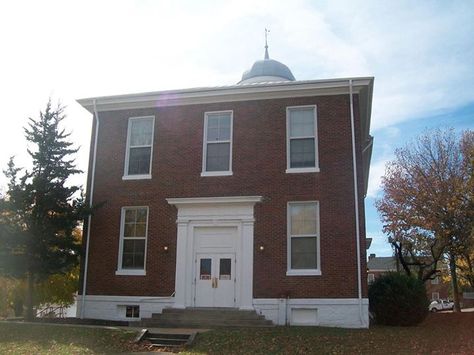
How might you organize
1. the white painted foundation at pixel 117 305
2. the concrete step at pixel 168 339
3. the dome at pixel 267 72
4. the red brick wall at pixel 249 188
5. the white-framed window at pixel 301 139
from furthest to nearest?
the dome at pixel 267 72 → the white-framed window at pixel 301 139 → the white painted foundation at pixel 117 305 → the red brick wall at pixel 249 188 → the concrete step at pixel 168 339

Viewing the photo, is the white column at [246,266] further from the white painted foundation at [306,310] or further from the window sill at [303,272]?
the window sill at [303,272]

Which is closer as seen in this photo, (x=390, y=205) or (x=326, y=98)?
(x=326, y=98)

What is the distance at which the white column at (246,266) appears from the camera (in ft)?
53.8

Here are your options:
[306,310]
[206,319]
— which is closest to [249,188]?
[306,310]

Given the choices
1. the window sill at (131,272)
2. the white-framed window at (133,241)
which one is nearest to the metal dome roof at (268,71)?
the white-framed window at (133,241)

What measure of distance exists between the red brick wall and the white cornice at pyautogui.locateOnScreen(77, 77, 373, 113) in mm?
211

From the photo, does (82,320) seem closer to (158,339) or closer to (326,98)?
(158,339)

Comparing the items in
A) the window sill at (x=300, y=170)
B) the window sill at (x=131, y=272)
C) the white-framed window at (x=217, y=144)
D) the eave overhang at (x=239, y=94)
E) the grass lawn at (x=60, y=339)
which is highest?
the eave overhang at (x=239, y=94)

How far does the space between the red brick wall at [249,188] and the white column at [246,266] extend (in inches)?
7.9

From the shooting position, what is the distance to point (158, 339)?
1347 centimetres

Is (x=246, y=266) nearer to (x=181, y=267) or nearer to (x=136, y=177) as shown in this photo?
(x=181, y=267)

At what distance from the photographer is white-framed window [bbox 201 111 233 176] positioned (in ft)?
58.6

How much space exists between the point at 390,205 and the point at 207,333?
19.6m

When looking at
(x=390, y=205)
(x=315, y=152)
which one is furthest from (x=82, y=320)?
(x=390, y=205)
